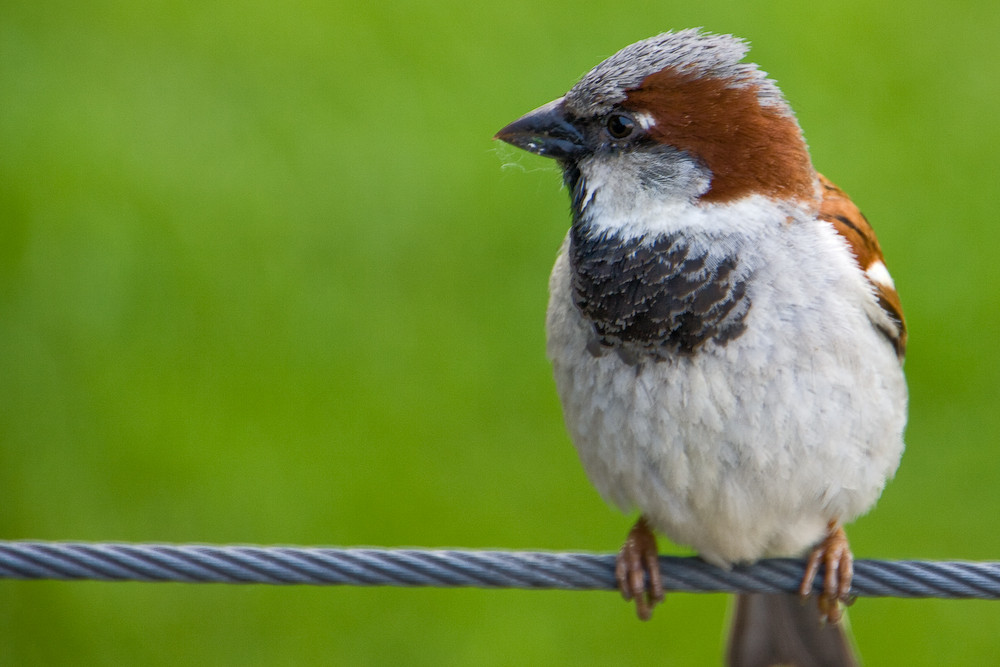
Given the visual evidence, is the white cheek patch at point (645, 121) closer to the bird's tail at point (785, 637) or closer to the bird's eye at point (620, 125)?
the bird's eye at point (620, 125)

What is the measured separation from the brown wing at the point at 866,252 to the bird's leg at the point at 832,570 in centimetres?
32

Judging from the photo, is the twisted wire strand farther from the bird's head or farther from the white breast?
the bird's head

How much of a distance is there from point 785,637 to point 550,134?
39.8 inches

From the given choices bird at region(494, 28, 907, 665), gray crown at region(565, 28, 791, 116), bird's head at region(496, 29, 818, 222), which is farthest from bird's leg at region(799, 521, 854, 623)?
gray crown at region(565, 28, 791, 116)

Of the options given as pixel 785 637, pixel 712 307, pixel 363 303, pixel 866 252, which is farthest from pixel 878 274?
pixel 363 303

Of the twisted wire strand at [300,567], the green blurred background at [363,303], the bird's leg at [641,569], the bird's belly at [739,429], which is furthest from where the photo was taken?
the green blurred background at [363,303]

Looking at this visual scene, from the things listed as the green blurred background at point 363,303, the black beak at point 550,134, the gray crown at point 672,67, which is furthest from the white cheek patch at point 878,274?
the green blurred background at point 363,303

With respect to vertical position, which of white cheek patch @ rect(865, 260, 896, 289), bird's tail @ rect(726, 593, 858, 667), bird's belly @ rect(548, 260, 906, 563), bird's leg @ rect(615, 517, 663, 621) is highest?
white cheek patch @ rect(865, 260, 896, 289)

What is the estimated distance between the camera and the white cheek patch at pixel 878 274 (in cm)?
197

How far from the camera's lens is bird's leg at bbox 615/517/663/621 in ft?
6.68

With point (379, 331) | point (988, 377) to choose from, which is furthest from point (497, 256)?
point (988, 377)

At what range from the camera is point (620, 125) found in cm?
189

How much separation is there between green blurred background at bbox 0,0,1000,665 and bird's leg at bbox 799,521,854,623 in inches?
33.1

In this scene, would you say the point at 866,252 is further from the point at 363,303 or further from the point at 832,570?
the point at 363,303
